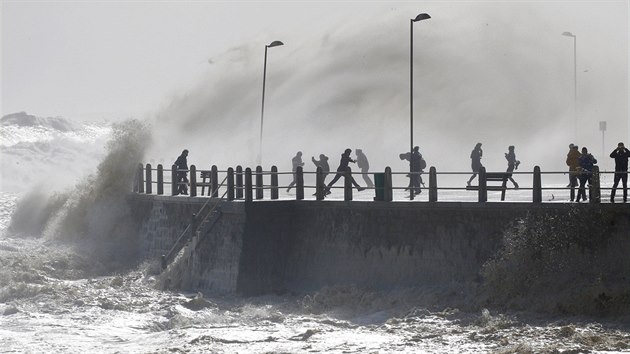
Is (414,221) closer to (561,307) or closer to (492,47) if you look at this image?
(561,307)

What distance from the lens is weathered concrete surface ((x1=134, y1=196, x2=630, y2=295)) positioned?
939 inches

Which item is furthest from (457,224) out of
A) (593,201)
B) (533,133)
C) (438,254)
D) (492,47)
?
(533,133)

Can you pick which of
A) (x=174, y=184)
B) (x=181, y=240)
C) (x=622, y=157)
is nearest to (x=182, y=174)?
(x=174, y=184)

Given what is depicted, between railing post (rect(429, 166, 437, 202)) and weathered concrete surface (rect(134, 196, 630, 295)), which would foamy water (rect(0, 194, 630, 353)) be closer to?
weathered concrete surface (rect(134, 196, 630, 295))

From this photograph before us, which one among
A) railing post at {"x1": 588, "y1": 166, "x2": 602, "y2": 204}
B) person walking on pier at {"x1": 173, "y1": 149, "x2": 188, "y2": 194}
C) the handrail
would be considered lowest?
the handrail

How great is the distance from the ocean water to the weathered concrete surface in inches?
20.3

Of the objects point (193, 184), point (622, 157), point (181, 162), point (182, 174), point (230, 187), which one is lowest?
point (230, 187)

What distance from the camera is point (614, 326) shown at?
2069 centimetres

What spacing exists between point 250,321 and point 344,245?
331 centimetres

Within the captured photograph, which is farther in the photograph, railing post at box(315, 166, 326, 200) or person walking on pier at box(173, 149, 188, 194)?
person walking on pier at box(173, 149, 188, 194)

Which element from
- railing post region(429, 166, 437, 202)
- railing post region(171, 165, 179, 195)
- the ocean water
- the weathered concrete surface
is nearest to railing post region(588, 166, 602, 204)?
the weathered concrete surface

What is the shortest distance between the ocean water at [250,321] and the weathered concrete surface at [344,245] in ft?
1.69

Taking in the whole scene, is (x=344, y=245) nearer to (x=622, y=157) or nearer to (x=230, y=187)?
(x=230, y=187)

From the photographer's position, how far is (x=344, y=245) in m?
26.0
